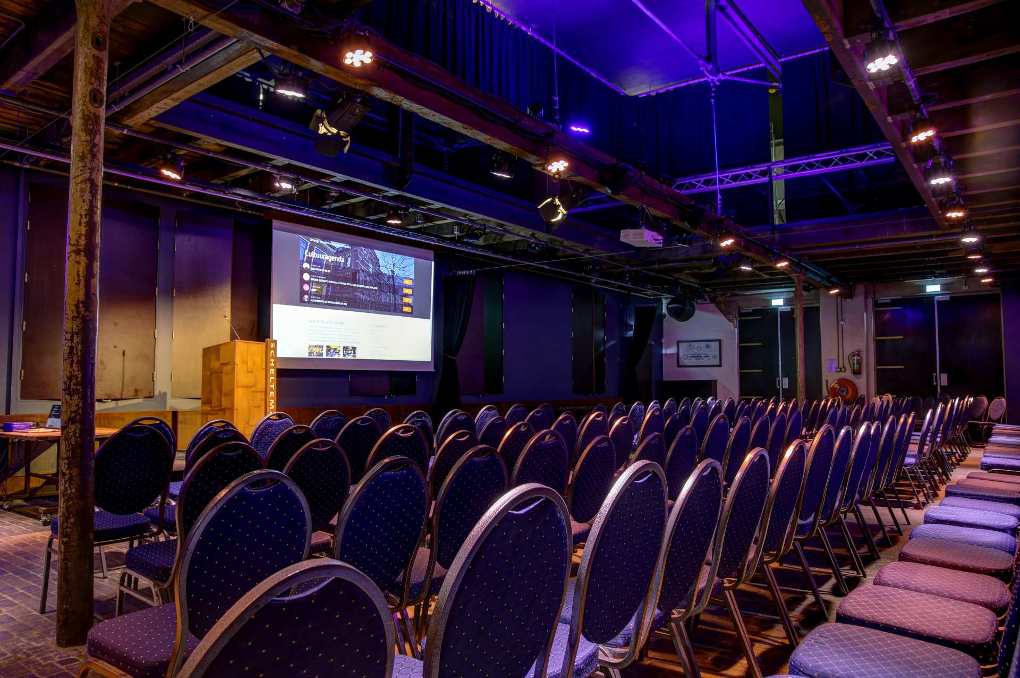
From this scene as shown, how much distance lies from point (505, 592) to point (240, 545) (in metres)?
0.99

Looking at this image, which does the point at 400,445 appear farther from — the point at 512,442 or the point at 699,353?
the point at 699,353

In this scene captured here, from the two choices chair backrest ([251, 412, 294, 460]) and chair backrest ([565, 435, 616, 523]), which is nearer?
chair backrest ([565, 435, 616, 523])

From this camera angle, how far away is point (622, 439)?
4945mm

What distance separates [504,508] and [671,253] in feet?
39.6

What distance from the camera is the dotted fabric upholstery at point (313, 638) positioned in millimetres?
951

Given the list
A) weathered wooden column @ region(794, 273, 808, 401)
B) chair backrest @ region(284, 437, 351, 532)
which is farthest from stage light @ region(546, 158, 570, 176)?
weathered wooden column @ region(794, 273, 808, 401)

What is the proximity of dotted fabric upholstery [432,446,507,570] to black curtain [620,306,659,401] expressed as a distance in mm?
14554

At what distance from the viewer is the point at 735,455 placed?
16.5 feet

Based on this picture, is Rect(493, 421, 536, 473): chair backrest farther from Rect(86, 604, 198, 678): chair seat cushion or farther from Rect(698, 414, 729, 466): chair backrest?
Rect(86, 604, 198, 678): chair seat cushion

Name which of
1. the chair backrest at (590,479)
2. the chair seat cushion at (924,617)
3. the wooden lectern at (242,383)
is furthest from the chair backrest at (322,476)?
the wooden lectern at (242,383)

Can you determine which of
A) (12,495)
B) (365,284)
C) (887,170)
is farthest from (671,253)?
(12,495)

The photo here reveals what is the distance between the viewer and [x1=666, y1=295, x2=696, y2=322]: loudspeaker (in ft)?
55.5


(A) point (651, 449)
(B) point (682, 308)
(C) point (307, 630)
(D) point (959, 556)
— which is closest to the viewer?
(C) point (307, 630)

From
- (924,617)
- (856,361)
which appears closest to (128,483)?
(924,617)
